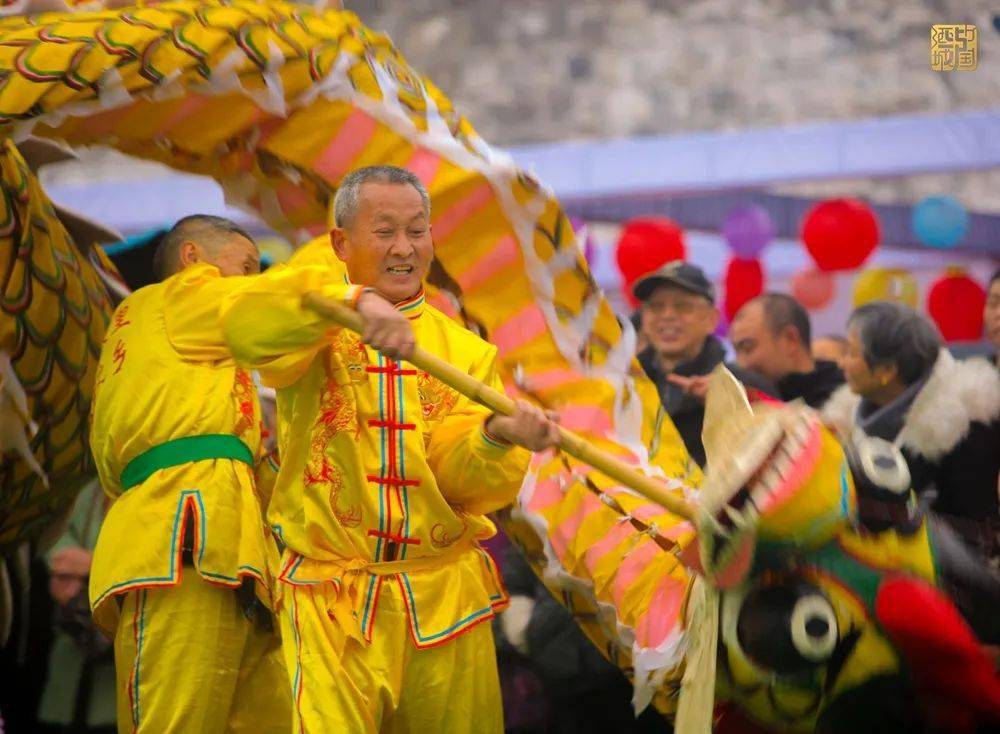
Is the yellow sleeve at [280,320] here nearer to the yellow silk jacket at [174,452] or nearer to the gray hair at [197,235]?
the yellow silk jacket at [174,452]

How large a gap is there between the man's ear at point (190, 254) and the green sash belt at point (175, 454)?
47 centimetres

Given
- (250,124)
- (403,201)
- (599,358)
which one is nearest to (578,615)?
(599,358)

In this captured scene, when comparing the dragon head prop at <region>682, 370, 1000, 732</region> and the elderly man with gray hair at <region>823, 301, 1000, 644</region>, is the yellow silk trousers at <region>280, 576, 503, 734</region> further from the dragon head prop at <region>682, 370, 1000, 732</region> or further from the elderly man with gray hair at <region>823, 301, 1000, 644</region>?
the elderly man with gray hair at <region>823, 301, 1000, 644</region>

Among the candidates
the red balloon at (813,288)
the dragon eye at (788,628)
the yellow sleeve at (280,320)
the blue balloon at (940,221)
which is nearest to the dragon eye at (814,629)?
the dragon eye at (788,628)

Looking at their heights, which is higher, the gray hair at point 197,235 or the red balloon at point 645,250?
the gray hair at point 197,235

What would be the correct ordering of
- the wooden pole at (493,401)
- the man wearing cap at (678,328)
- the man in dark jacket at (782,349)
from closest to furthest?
the wooden pole at (493,401) < the man wearing cap at (678,328) < the man in dark jacket at (782,349)

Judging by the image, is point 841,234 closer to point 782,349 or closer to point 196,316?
point 782,349

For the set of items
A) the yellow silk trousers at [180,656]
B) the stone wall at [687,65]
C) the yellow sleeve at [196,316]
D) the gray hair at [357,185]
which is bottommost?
the yellow silk trousers at [180,656]

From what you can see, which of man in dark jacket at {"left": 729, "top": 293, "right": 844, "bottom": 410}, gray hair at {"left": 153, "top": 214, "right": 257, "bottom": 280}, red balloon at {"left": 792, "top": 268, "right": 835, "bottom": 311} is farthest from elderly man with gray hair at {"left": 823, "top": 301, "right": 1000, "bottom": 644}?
red balloon at {"left": 792, "top": 268, "right": 835, "bottom": 311}

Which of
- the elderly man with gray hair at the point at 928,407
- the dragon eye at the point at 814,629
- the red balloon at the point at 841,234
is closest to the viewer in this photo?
the dragon eye at the point at 814,629

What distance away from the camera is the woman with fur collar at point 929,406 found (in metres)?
3.88

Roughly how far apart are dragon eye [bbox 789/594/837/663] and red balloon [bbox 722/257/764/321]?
418 centimetres

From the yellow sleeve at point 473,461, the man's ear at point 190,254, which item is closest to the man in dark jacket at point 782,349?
the man's ear at point 190,254

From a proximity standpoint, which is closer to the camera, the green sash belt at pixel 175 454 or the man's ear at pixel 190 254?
the green sash belt at pixel 175 454
